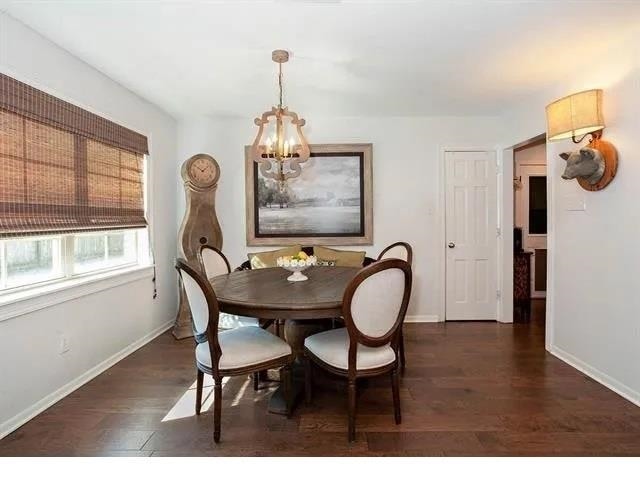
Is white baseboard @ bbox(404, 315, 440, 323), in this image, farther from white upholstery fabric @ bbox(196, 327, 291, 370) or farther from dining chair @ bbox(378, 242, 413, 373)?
white upholstery fabric @ bbox(196, 327, 291, 370)

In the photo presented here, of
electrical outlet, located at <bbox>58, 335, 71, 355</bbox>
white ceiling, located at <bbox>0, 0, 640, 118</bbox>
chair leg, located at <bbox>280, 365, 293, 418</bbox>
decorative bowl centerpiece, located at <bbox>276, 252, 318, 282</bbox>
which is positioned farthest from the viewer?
decorative bowl centerpiece, located at <bbox>276, 252, 318, 282</bbox>

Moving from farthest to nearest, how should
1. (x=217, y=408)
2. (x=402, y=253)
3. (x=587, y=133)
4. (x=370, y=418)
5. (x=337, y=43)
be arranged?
(x=402, y=253)
(x=587, y=133)
(x=337, y=43)
(x=370, y=418)
(x=217, y=408)

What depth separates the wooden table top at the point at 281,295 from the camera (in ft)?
6.34

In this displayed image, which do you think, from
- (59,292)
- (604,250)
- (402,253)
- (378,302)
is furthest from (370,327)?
(59,292)

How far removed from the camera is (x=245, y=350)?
2.04 metres

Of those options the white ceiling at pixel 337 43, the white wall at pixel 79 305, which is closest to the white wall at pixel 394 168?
the white wall at pixel 79 305

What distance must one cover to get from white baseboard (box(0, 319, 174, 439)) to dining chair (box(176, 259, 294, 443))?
0.96 metres

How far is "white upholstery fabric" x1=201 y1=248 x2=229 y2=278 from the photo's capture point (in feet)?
9.93

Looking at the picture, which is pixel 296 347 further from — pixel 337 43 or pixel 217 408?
pixel 337 43

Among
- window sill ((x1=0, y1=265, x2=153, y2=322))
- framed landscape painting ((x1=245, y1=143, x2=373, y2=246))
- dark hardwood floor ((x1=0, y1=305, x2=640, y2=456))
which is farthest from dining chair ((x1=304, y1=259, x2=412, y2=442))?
framed landscape painting ((x1=245, y1=143, x2=373, y2=246))

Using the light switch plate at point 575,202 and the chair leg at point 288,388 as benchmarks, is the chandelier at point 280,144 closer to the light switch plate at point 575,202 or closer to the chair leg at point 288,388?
the chair leg at point 288,388

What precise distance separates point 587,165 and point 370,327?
1959 millimetres

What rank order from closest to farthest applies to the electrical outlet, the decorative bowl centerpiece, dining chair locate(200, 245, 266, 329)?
1. the electrical outlet
2. the decorative bowl centerpiece
3. dining chair locate(200, 245, 266, 329)

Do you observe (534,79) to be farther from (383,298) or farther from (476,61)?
(383,298)
